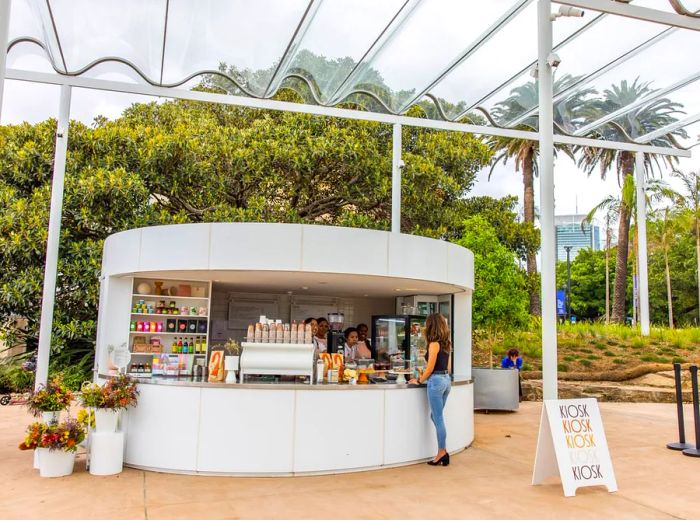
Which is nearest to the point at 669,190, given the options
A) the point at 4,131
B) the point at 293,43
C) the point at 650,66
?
the point at 650,66

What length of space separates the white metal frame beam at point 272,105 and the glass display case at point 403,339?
11.5 feet

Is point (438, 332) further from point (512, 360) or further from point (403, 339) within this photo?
point (512, 360)

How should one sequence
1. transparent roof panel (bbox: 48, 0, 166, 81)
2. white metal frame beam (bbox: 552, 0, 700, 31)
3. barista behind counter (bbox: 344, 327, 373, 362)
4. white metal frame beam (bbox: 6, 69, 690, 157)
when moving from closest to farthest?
white metal frame beam (bbox: 552, 0, 700, 31), transparent roof panel (bbox: 48, 0, 166, 81), white metal frame beam (bbox: 6, 69, 690, 157), barista behind counter (bbox: 344, 327, 373, 362)

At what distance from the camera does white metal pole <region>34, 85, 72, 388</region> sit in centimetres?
820

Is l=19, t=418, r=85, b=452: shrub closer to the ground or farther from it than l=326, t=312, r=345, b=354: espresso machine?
closer to the ground

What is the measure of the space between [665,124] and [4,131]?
14260mm

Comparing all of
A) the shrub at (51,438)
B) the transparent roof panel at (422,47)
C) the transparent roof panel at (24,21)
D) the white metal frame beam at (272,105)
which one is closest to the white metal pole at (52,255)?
the white metal frame beam at (272,105)

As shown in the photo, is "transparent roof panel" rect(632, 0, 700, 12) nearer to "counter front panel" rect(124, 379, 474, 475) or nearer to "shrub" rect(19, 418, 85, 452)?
"counter front panel" rect(124, 379, 474, 475)

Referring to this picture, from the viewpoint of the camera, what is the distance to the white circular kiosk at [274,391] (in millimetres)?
6203

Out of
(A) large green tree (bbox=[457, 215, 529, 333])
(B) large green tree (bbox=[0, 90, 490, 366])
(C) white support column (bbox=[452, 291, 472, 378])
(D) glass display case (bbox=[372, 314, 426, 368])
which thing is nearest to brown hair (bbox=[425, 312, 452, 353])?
(D) glass display case (bbox=[372, 314, 426, 368])

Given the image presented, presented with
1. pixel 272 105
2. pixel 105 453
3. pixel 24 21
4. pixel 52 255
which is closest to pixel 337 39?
pixel 272 105

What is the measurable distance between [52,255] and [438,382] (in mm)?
5654

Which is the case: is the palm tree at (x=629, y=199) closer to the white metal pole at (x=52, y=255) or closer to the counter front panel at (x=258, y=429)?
the counter front panel at (x=258, y=429)

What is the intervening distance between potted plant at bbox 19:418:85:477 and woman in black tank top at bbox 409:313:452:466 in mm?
3731
